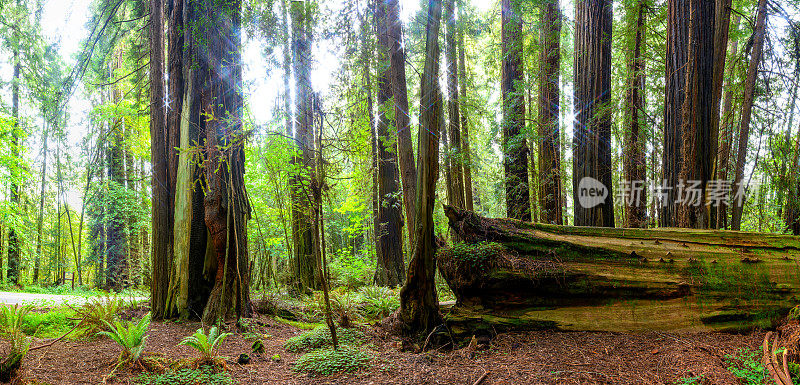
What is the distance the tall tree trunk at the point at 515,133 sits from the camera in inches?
322

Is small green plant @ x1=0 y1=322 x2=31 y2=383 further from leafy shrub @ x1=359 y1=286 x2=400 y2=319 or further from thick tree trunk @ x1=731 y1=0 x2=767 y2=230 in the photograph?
thick tree trunk @ x1=731 y1=0 x2=767 y2=230

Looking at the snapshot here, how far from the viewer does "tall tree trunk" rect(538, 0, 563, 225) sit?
7.98 metres

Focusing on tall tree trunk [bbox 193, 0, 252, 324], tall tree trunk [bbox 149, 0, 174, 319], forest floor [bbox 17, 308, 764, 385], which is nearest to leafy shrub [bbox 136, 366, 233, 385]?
forest floor [bbox 17, 308, 764, 385]

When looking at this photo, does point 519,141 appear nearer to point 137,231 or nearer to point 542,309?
point 542,309

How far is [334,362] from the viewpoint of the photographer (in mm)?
3855

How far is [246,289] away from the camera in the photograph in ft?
20.9

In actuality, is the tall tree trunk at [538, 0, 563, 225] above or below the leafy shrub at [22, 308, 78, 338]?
above

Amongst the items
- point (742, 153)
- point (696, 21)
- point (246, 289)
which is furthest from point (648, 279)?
point (246, 289)

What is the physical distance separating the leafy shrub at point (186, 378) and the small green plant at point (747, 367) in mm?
4486

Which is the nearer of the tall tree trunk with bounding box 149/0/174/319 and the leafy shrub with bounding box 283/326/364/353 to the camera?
the leafy shrub with bounding box 283/326/364/353

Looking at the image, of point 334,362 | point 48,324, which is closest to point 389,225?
point 334,362

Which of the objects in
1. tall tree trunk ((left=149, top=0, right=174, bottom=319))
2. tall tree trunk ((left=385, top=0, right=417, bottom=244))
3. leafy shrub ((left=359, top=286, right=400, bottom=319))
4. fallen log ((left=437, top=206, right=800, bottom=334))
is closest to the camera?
fallen log ((left=437, top=206, right=800, bottom=334))

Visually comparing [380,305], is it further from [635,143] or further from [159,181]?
[635,143]

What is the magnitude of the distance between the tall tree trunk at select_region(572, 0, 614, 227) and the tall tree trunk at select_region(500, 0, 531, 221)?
1353 millimetres
